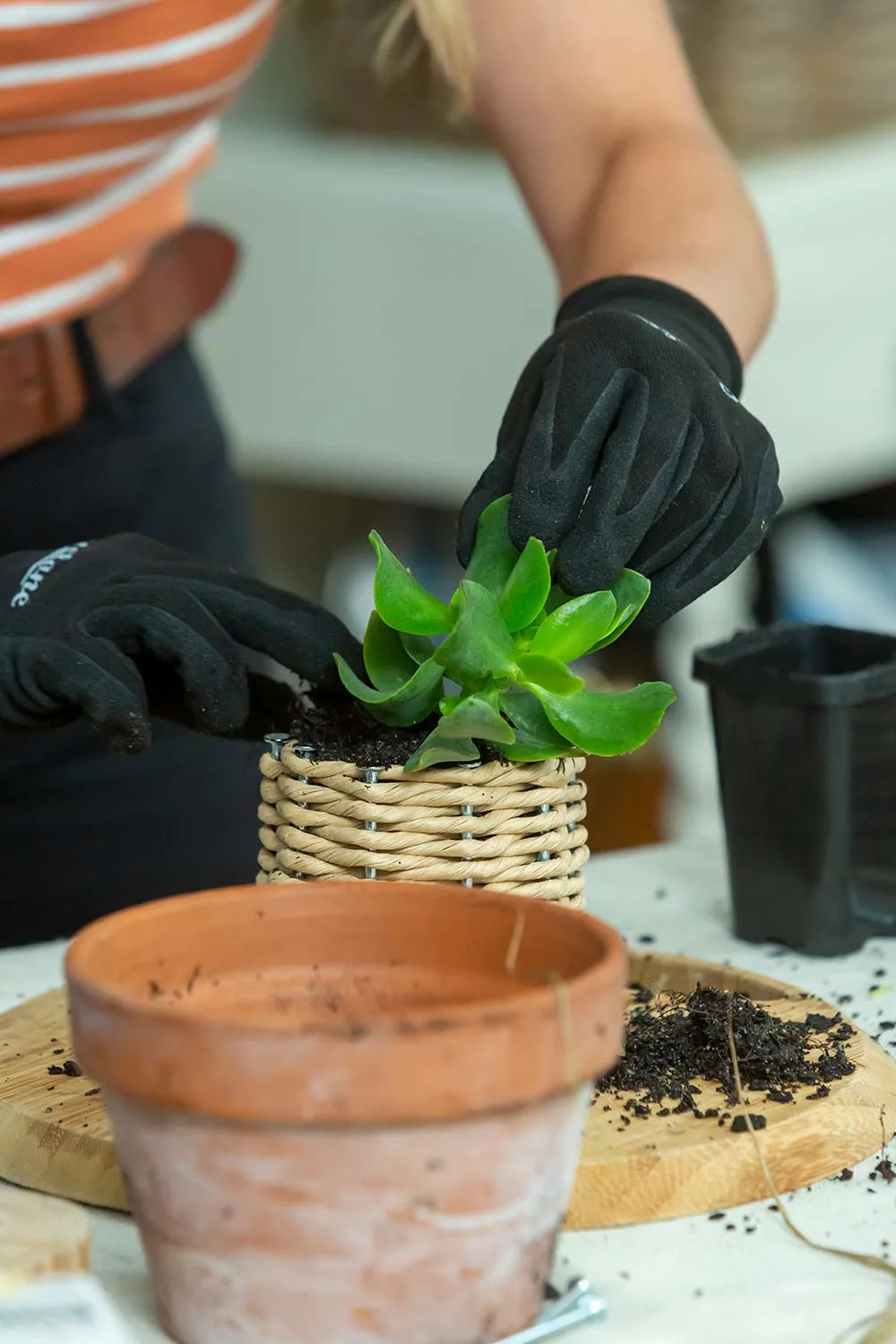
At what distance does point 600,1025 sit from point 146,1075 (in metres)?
0.13

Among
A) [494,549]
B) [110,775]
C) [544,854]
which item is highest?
[494,549]

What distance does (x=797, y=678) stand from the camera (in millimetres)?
840

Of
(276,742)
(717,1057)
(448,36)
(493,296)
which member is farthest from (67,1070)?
(493,296)

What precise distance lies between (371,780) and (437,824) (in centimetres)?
3

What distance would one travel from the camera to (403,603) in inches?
26.7

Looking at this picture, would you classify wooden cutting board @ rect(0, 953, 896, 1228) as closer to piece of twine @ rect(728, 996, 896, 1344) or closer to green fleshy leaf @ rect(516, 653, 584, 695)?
piece of twine @ rect(728, 996, 896, 1344)

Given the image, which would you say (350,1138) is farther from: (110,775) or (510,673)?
(110,775)

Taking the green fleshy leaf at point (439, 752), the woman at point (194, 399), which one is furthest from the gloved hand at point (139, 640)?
the green fleshy leaf at point (439, 752)

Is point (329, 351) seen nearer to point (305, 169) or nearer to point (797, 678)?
point (305, 169)

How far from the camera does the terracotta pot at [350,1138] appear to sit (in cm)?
45

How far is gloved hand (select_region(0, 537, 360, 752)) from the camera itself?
723 millimetres

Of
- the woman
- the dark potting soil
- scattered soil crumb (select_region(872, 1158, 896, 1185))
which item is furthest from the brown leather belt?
scattered soil crumb (select_region(872, 1158, 896, 1185))

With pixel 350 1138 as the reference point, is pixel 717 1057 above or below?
below

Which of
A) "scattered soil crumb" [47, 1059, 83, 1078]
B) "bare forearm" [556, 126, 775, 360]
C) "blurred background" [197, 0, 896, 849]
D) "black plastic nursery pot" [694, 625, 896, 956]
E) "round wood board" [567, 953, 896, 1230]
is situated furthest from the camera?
"blurred background" [197, 0, 896, 849]
